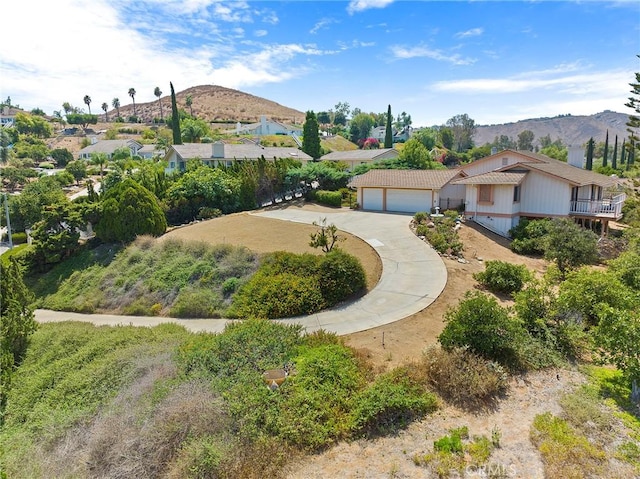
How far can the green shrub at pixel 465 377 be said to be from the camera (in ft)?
27.8

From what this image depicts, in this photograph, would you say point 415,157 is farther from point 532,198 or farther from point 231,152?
point 231,152

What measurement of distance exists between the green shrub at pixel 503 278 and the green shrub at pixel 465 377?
7.24m

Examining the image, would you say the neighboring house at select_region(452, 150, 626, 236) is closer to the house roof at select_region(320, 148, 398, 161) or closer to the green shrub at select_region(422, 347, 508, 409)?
the green shrub at select_region(422, 347, 508, 409)

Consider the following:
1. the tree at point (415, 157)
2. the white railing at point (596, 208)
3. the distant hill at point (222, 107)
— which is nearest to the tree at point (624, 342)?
the white railing at point (596, 208)

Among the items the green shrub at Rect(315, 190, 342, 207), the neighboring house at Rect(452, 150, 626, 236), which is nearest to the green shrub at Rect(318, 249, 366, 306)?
the neighboring house at Rect(452, 150, 626, 236)

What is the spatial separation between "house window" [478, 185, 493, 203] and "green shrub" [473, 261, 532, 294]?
980cm

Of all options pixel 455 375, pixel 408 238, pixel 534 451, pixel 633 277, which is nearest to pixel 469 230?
pixel 408 238

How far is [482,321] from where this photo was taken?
9844mm

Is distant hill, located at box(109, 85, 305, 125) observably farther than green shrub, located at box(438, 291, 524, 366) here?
Yes

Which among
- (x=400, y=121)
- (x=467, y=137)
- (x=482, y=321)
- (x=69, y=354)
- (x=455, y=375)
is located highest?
(x=400, y=121)

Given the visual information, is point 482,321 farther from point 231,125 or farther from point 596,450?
point 231,125

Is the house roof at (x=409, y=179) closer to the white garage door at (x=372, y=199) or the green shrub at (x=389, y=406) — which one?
the white garage door at (x=372, y=199)

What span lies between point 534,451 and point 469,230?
18.0m

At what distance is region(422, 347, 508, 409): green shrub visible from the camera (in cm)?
847
